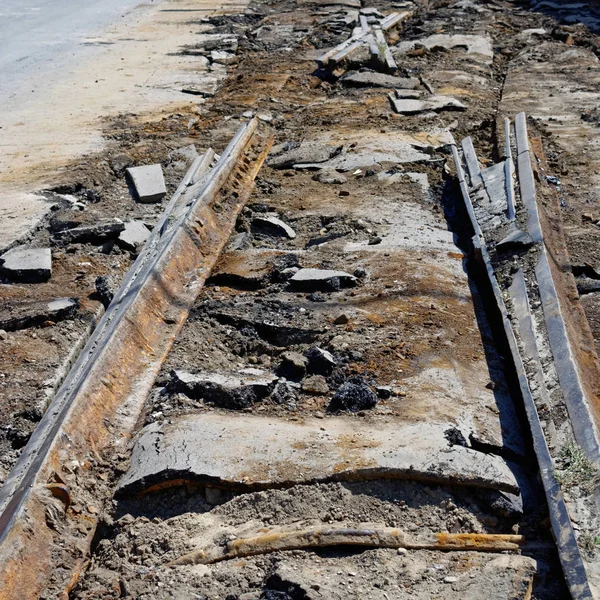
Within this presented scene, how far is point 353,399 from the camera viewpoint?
3.83 meters

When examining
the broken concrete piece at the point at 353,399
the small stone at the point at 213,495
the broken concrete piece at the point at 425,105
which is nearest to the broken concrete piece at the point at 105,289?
the broken concrete piece at the point at 353,399

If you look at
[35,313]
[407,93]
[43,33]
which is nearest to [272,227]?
[35,313]

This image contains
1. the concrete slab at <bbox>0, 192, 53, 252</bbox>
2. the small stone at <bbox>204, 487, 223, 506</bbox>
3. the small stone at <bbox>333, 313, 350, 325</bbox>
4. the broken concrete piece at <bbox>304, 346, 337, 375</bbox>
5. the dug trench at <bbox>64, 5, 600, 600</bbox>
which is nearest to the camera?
the dug trench at <bbox>64, 5, 600, 600</bbox>

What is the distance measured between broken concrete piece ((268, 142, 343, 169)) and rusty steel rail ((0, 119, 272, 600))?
129 cm

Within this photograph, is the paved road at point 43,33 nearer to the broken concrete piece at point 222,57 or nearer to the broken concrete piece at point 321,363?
the broken concrete piece at point 222,57

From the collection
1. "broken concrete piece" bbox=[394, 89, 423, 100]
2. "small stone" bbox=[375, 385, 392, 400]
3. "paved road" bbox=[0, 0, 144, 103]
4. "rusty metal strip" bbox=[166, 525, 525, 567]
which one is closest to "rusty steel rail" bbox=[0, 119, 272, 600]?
"rusty metal strip" bbox=[166, 525, 525, 567]

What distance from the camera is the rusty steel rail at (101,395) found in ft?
9.70

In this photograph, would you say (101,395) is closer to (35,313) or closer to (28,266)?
(35,313)

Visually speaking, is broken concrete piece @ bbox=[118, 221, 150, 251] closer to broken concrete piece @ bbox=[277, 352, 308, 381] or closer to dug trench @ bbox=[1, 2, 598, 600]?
dug trench @ bbox=[1, 2, 598, 600]

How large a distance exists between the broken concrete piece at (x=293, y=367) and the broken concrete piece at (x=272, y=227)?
200 cm

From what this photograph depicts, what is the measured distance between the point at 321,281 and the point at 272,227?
117 cm

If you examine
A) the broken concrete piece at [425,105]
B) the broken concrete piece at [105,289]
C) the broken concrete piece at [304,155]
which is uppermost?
the broken concrete piece at [105,289]

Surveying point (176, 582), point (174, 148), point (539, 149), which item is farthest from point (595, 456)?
point (174, 148)

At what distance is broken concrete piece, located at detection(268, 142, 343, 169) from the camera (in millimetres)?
7543
